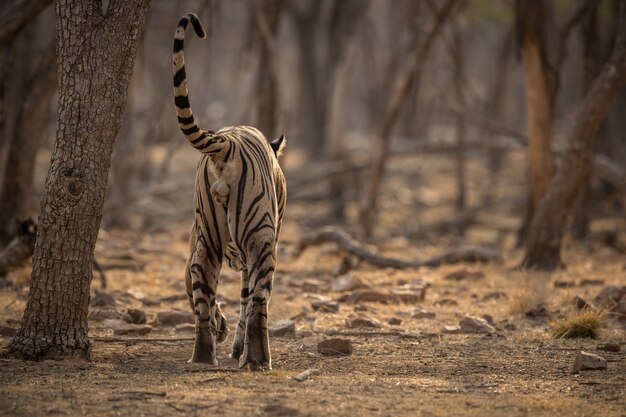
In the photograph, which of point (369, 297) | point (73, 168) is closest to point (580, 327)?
point (369, 297)

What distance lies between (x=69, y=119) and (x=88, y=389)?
6.55 feet

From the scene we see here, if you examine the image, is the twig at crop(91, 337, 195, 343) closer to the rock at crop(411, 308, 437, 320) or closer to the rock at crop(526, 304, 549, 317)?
the rock at crop(411, 308, 437, 320)

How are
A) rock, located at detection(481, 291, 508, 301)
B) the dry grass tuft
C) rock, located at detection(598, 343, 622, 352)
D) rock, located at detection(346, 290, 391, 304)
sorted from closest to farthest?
rock, located at detection(598, 343, 622, 352), the dry grass tuft, rock, located at detection(346, 290, 391, 304), rock, located at detection(481, 291, 508, 301)

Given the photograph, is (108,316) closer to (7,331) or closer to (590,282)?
(7,331)

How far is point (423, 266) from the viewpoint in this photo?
12953 millimetres

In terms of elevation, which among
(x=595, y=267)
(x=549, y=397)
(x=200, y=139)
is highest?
(x=200, y=139)

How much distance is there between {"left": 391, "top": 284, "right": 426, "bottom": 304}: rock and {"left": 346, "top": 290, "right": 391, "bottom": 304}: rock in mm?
137

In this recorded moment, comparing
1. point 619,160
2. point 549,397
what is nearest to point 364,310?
point 549,397

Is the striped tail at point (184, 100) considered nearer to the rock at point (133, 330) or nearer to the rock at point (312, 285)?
the rock at point (133, 330)

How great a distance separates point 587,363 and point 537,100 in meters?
7.38

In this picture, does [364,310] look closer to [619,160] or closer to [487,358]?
[487,358]

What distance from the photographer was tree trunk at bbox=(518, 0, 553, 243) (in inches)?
522

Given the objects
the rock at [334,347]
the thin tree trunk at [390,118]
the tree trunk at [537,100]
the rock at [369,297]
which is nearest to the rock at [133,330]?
the rock at [334,347]

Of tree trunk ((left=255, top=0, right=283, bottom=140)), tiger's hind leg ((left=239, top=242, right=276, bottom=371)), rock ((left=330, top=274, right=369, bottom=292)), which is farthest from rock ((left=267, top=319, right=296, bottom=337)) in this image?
tree trunk ((left=255, top=0, right=283, bottom=140))
